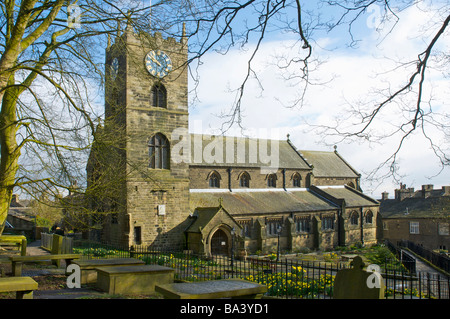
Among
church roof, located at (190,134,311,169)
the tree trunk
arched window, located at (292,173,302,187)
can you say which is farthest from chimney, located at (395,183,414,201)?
the tree trunk

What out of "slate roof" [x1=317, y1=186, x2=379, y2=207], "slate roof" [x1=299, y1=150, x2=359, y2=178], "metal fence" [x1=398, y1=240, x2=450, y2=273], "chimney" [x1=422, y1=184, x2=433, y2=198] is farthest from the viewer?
"chimney" [x1=422, y1=184, x2=433, y2=198]

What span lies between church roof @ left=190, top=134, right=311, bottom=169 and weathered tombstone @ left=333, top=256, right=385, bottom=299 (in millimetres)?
27003

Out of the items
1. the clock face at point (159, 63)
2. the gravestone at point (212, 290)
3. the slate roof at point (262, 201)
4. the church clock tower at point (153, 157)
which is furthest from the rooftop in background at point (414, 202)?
the gravestone at point (212, 290)

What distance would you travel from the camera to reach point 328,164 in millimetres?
49594

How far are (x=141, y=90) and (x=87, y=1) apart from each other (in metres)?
17.0

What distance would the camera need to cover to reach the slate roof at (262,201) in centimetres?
3353

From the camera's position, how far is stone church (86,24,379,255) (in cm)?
2781

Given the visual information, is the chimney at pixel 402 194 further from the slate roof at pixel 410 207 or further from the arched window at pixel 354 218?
the arched window at pixel 354 218

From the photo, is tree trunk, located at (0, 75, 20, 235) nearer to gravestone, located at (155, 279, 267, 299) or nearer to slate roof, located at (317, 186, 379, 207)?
gravestone, located at (155, 279, 267, 299)

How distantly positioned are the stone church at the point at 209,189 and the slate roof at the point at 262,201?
111 millimetres

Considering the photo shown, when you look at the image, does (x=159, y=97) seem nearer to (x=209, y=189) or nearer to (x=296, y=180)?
(x=209, y=189)
